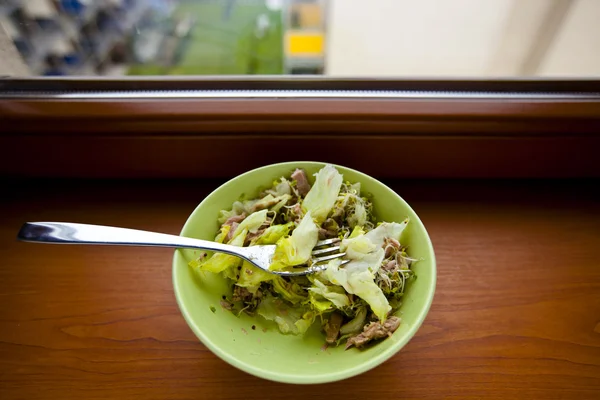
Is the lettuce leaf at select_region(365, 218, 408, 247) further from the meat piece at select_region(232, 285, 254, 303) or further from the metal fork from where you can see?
the meat piece at select_region(232, 285, 254, 303)

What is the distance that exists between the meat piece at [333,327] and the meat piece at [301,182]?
0.85 ft

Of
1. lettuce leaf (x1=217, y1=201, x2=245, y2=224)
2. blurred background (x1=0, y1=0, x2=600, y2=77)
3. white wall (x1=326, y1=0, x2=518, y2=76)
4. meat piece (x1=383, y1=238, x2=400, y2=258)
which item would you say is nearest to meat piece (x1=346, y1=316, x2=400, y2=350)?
meat piece (x1=383, y1=238, x2=400, y2=258)

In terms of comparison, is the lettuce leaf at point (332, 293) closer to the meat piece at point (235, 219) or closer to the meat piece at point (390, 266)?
the meat piece at point (390, 266)

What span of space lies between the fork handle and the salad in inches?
2.0

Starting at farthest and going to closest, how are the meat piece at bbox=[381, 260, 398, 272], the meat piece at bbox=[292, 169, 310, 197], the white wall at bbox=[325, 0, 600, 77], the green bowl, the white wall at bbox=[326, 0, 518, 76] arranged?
the white wall at bbox=[326, 0, 518, 76] < the white wall at bbox=[325, 0, 600, 77] < the meat piece at bbox=[292, 169, 310, 197] < the meat piece at bbox=[381, 260, 398, 272] < the green bowl

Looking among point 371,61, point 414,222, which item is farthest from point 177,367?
point 371,61

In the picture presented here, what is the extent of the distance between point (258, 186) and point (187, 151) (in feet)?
0.77

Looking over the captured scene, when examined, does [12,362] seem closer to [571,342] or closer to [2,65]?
[2,65]

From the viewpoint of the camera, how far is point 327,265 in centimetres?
74

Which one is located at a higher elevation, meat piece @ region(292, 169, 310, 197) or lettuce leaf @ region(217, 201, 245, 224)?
meat piece @ region(292, 169, 310, 197)

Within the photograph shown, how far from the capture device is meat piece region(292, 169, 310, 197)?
2.76 ft

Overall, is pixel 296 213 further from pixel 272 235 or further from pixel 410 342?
pixel 410 342

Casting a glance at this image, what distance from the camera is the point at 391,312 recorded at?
73 centimetres

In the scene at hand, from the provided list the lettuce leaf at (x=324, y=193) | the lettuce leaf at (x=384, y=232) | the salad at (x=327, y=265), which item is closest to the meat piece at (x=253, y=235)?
the salad at (x=327, y=265)
